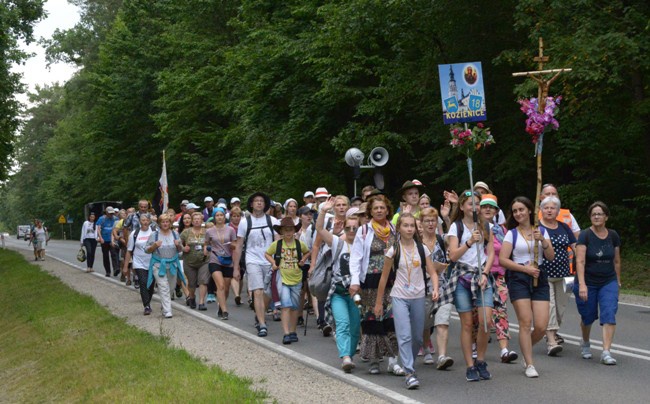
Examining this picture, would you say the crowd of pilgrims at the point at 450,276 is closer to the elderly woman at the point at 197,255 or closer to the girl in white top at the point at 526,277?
the girl in white top at the point at 526,277

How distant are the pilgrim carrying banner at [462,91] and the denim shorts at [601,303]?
2.56m

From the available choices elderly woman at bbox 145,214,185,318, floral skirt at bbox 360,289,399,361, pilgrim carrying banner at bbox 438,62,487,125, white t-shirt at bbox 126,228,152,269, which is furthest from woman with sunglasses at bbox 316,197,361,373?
white t-shirt at bbox 126,228,152,269

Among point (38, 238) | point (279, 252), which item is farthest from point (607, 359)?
point (38, 238)

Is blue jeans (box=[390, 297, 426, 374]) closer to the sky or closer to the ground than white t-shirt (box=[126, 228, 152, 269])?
closer to the ground

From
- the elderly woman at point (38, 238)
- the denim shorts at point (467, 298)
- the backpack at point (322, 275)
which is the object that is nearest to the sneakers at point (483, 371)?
the denim shorts at point (467, 298)

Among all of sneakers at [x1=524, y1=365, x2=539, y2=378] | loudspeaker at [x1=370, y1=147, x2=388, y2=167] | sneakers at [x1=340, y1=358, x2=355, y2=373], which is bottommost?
sneakers at [x1=524, y1=365, x2=539, y2=378]

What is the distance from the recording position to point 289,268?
11.3 m

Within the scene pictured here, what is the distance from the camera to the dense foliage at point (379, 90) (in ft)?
64.3

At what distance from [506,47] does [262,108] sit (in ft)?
32.3

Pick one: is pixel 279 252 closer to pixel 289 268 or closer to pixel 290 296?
pixel 289 268

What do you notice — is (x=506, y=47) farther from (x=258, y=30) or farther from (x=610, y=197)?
(x=258, y=30)

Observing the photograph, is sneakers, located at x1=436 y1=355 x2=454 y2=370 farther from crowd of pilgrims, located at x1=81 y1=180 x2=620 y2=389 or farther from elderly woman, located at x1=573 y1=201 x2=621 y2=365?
elderly woman, located at x1=573 y1=201 x2=621 y2=365

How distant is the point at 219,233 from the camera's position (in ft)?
48.9

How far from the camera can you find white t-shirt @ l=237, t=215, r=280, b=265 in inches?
488
